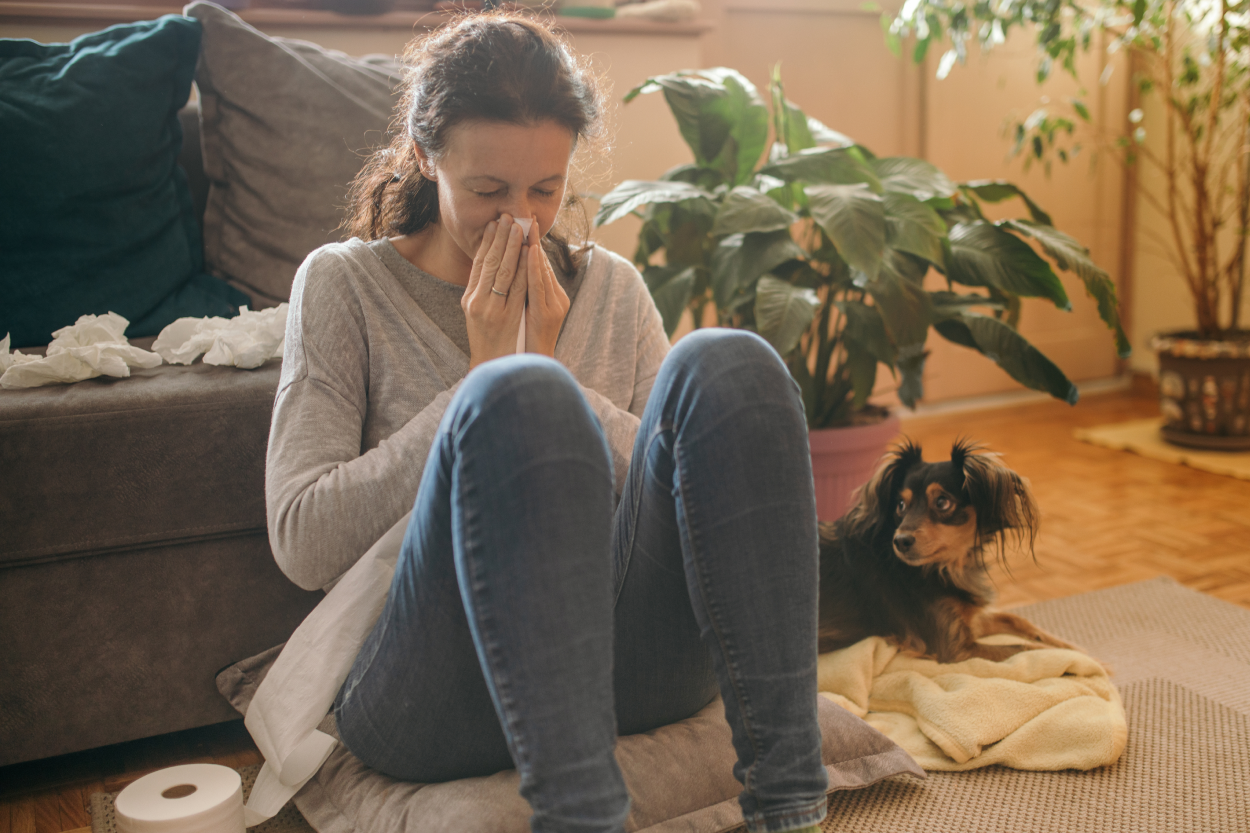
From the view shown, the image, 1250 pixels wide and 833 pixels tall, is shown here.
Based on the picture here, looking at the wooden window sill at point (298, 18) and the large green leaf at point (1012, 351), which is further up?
the wooden window sill at point (298, 18)

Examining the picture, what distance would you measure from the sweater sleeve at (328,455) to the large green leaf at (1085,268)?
45.8 inches

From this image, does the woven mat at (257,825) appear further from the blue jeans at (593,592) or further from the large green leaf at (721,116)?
the large green leaf at (721,116)

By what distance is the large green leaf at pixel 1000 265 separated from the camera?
5.05 ft

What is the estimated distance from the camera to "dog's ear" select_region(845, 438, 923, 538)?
1.29 m

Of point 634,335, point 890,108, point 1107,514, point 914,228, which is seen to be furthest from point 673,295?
point 890,108

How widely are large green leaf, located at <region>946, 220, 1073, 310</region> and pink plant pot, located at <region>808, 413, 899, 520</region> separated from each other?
33cm

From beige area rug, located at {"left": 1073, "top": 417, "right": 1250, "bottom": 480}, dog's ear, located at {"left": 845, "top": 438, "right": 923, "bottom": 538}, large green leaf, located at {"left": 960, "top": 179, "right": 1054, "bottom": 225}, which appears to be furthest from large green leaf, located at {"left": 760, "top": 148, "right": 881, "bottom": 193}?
beige area rug, located at {"left": 1073, "top": 417, "right": 1250, "bottom": 480}

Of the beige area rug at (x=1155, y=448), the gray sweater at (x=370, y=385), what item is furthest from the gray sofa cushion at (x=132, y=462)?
the beige area rug at (x=1155, y=448)

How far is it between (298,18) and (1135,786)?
1999mm

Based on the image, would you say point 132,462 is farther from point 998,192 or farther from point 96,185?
point 998,192

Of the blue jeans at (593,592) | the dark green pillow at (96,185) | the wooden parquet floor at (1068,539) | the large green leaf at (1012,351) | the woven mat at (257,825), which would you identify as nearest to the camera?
the blue jeans at (593,592)

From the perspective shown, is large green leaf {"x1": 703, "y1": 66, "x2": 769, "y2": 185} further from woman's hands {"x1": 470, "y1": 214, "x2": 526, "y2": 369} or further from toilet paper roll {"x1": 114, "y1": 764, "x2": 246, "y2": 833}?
toilet paper roll {"x1": 114, "y1": 764, "x2": 246, "y2": 833}

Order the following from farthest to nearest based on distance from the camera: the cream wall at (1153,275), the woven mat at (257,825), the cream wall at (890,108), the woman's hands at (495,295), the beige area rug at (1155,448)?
the cream wall at (1153,275) < the beige area rug at (1155,448) < the cream wall at (890,108) < the woven mat at (257,825) < the woman's hands at (495,295)

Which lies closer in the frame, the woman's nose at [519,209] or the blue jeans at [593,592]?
the blue jeans at [593,592]
